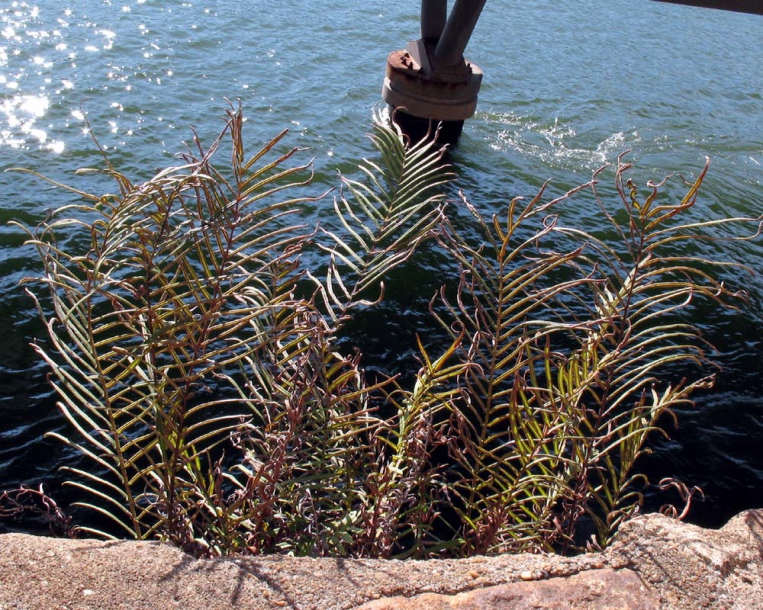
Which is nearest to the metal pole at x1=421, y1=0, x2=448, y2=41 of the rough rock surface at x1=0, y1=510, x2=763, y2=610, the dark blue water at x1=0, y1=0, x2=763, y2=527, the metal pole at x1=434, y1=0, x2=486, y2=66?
the metal pole at x1=434, y1=0, x2=486, y2=66

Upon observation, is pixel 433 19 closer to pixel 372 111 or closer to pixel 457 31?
pixel 457 31

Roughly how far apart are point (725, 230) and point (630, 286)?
7410mm

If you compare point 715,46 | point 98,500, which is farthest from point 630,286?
point 715,46

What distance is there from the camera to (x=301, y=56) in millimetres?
12180

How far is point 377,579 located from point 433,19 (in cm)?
890

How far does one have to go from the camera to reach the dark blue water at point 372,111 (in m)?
6.23

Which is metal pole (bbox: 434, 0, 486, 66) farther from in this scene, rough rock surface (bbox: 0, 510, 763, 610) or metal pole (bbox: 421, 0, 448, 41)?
rough rock surface (bbox: 0, 510, 763, 610)

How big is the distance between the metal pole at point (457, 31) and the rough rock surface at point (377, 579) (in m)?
7.61

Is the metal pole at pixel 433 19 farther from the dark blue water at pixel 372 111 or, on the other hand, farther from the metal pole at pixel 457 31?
the dark blue water at pixel 372 111

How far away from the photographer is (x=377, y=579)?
112 inches

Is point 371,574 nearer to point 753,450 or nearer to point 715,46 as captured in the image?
point 753,450

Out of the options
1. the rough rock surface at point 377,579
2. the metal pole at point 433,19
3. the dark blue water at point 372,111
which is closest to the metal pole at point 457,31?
the metal pole at point 433,19

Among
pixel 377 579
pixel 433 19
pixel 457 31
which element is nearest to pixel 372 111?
pixel 433 19

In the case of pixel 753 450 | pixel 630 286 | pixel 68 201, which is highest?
pixel 630 286
